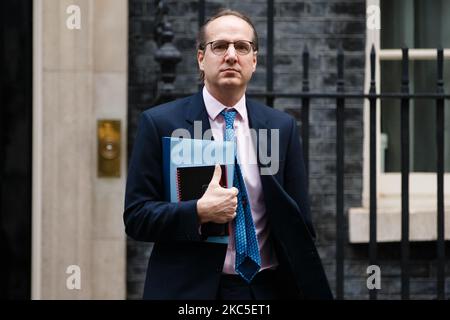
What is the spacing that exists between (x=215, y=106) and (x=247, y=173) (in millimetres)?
260

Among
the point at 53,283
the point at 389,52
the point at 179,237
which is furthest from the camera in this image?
the point at 389,52

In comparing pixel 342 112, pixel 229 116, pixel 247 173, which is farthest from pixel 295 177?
pixel 342 112

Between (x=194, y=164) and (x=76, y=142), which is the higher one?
(x=76, y=142)

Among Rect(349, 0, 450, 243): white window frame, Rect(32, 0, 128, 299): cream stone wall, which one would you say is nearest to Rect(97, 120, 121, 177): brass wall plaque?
Rect(32, 0, 128, 299): cream stone wall

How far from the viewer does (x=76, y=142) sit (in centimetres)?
629

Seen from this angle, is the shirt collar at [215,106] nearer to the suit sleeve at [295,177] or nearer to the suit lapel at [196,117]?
the suit lapel at [196,117]

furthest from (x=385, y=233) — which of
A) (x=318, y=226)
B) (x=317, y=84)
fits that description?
(x=317, y=84)

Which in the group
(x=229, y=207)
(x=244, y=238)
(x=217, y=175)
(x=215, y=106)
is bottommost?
(x=244, y=238)

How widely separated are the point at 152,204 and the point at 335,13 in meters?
3.22

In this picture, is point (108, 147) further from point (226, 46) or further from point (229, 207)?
point (229, 207)

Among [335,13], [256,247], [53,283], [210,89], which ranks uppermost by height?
[335,13]
